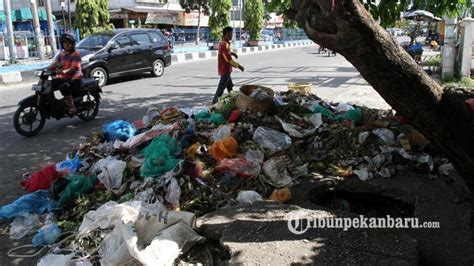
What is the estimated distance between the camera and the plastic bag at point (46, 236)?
378 cm

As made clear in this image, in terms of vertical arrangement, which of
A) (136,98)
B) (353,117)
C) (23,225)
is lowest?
(23,225)

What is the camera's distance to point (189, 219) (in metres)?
3.57

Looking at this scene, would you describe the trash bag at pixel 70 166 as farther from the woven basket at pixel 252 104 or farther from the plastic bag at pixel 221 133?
the woven basket at pixel 252 104

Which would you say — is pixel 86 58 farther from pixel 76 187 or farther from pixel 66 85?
pixel 76 187

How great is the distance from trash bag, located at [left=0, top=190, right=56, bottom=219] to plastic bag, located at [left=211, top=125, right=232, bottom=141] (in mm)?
1949

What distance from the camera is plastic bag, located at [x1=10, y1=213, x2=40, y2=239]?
3975mm

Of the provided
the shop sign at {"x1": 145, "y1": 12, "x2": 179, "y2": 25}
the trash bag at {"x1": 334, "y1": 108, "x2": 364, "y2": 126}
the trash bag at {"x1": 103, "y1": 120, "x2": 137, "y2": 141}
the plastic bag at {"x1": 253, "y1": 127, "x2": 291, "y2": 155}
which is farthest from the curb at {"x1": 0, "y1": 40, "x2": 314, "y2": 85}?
the trash bag at {"x1": 334, "y1": 108, "x2": 364, "y2": 126}

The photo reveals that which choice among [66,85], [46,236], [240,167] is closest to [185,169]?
[240,167]

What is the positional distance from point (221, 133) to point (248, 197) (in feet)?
4.65

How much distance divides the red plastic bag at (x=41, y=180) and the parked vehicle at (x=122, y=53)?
7.79 metres

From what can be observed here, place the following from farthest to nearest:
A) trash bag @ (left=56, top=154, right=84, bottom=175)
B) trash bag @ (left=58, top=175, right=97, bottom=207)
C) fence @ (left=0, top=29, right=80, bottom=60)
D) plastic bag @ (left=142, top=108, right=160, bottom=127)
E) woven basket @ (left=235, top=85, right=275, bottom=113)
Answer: fence @ (left=0, top=29, right=80, bottom=60) → plastic bag @ (left=142, top=108, right=160, bottom=127) → woven basket @ (left=235, top=85, right=275, bottom=113) → trash bag @ (left=56, top=154, right=84, bottom=175) → trash bag @ (left=58, top=175, right=97, bottom=207)

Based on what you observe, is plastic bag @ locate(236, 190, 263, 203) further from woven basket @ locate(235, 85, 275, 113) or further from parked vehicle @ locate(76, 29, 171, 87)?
parked vehicle @ locate(76, 29, 171, 87)

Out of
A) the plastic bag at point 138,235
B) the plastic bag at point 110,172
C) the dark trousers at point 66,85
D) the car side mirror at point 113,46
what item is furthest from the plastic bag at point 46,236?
the car side mirror at point 113,46

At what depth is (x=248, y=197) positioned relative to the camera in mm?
4195
